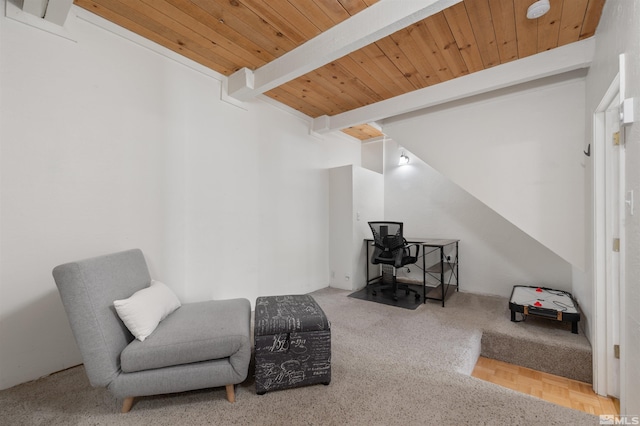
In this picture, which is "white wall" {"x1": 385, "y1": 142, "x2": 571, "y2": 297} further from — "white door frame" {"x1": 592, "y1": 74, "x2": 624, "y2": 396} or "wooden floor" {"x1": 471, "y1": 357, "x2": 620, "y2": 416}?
"white door frame" {"x1": 592, "y1": 74, "x2": 624, "y2": 396}

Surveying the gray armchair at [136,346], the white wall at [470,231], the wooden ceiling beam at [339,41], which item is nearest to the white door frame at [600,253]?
the wooden ceiling beam at [339,41]

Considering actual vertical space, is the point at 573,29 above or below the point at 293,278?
above

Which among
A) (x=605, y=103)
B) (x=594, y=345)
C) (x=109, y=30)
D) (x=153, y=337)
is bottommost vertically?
(x=594, y=345)

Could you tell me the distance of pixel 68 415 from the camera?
1.45 meters

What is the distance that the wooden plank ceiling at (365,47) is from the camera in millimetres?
1870

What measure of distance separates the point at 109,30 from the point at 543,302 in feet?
15.2

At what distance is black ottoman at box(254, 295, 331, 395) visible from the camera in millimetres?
1625

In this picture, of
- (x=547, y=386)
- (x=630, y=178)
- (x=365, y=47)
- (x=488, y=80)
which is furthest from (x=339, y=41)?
(x=547, y=386)

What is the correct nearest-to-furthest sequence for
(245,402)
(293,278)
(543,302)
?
(245,402)
(543,302)
(293,278)

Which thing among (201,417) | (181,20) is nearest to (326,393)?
(201,417)

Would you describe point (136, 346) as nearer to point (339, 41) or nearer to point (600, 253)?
point (339, 41)

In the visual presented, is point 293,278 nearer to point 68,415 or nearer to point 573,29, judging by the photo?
point 68,415

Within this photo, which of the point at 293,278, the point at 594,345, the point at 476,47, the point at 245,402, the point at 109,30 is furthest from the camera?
the point at 293,278

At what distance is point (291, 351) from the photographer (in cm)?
167
